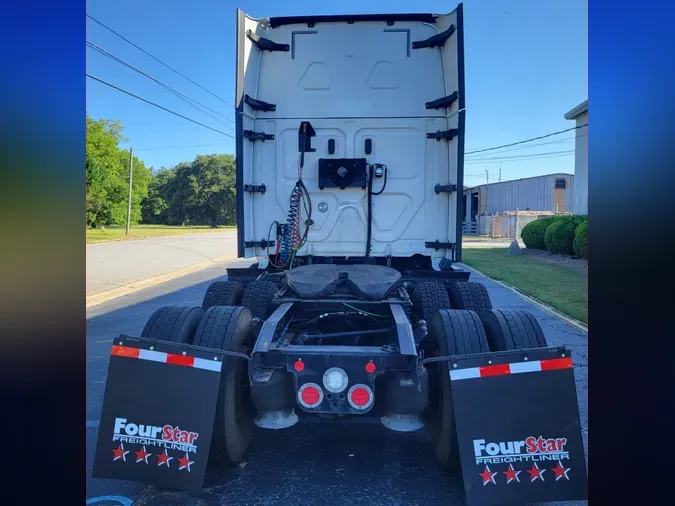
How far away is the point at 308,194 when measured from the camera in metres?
5.05

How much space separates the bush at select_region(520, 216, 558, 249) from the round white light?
737 inches

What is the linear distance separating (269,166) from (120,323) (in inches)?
189

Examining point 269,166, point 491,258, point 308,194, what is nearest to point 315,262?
point 308,194

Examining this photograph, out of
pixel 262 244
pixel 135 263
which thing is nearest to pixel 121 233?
pixel 135 263

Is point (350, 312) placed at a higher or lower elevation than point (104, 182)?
lower

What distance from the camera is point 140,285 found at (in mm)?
12828

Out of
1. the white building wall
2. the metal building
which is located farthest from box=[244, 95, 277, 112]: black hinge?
the metal building

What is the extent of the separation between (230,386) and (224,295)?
167 centimetres

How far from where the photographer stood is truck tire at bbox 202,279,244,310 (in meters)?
4.59

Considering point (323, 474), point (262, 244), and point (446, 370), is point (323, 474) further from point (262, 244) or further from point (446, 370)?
point (262, 244)

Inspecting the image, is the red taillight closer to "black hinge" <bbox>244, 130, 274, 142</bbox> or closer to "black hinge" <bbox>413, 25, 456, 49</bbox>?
"black hinge" <bbox>244, 130, 274, 142</bbox>

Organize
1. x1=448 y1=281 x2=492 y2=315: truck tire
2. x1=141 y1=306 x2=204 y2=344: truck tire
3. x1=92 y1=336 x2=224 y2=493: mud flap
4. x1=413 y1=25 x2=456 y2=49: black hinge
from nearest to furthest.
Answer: x1=92 y1=336 x2=224 y2=493: mud flap, x1=141 y1=306 x2=204 y2=344: truck tire, x1=448 y1=281 x2=492 y2=315: truck tire, x1=413 y1=25 x2=456 y2=49: black hinge

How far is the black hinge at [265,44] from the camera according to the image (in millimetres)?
4852
